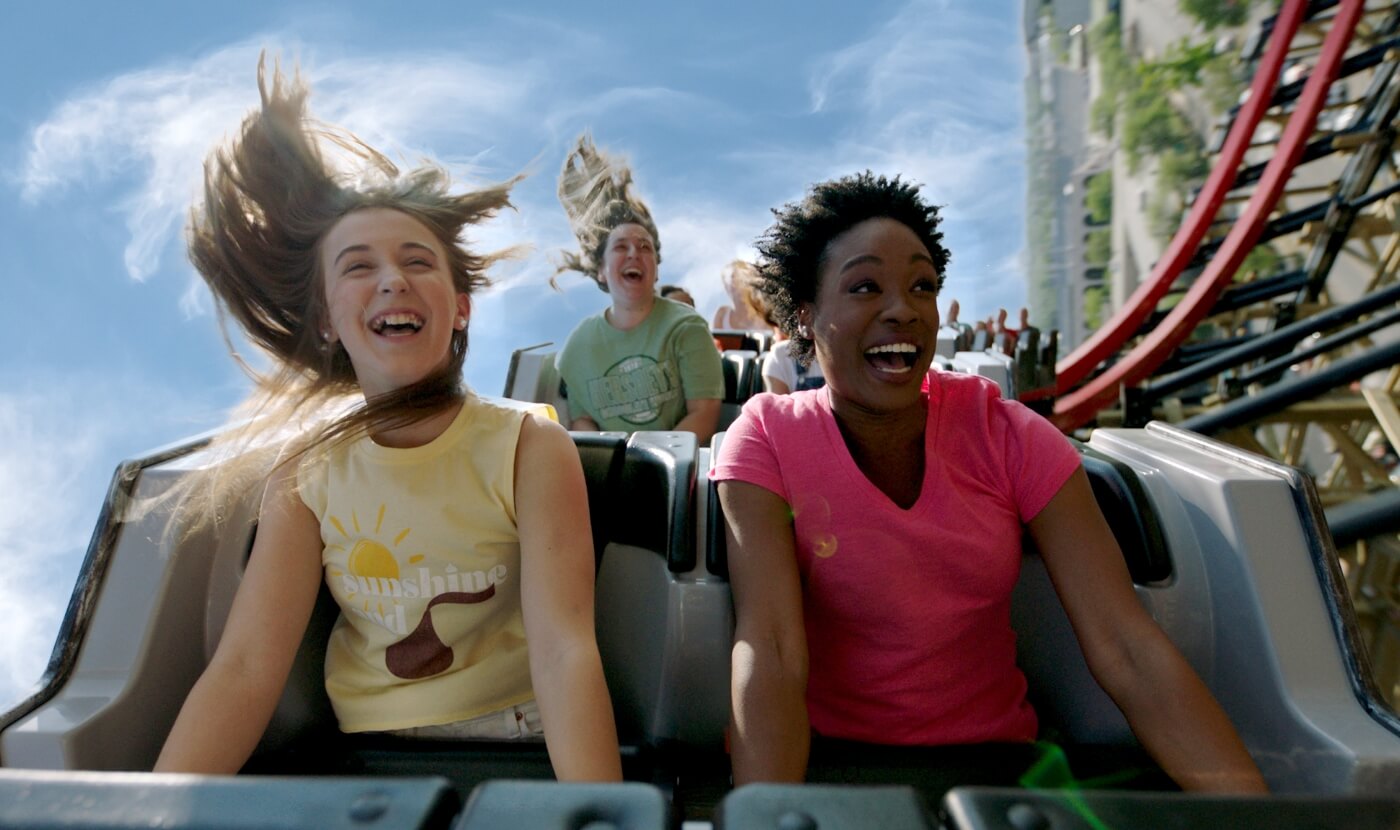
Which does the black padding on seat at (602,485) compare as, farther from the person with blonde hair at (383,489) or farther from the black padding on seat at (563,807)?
the black padding on seat at (563,807)

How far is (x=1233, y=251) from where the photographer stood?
4.73m

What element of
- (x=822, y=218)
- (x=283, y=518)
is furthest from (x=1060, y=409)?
(x=283, y=518)

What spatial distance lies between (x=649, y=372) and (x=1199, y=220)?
173 inches

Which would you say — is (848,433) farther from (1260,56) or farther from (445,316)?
(1260,56)

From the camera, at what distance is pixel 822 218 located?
3.34ft

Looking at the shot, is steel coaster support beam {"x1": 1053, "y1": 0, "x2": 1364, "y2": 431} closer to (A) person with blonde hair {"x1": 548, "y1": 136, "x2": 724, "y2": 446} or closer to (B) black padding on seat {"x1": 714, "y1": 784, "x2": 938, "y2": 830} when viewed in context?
(A) person with blonde hair {"x1": 548, "y1": 136, "x2": 724, "y2": 446}

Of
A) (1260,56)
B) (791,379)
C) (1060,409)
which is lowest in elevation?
(1060,409)

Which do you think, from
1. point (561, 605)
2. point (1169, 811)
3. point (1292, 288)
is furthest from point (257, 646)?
point (1292, 288)

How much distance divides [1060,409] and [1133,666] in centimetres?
441

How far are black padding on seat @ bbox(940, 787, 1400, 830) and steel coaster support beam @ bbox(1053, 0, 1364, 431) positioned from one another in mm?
4444

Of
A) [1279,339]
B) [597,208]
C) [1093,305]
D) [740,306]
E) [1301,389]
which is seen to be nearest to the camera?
[1301,389]

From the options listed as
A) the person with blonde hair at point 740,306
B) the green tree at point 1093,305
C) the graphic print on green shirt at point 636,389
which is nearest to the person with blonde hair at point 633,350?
the graphic print on green shirt at point 636,389

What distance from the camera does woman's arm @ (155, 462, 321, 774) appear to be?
2.73 feet

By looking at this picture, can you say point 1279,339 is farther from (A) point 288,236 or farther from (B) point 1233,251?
(A) point 288,236
